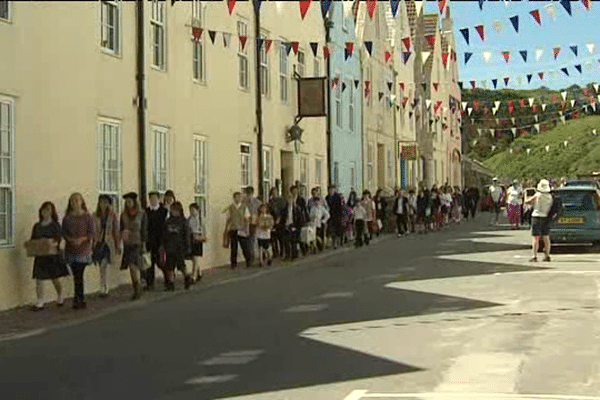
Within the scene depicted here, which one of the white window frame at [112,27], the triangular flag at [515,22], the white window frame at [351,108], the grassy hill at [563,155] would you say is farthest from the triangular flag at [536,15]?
the grassy hill at [563,155]

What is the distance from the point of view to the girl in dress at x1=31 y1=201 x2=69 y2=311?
14.5 meters

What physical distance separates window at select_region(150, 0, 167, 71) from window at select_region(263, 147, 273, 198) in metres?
6.80

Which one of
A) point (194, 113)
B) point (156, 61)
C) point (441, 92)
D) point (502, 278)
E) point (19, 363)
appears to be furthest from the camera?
point (441, 92)

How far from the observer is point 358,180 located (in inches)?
1517

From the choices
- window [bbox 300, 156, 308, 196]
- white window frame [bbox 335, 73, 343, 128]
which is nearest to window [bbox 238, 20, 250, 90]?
window [bbox 300, 156, 308, 196]

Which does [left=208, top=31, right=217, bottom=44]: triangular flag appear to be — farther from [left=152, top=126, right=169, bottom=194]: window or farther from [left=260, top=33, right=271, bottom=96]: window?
[left=260, top=33, right=271, bottom=96]: window

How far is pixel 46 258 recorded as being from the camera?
572 inches

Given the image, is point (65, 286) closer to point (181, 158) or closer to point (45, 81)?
point (45, 81)

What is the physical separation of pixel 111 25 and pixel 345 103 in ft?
62.5

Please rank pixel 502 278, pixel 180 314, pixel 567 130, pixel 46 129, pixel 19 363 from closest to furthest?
pixel 19 363, pixel 180 314, pixel 46 129, pixel 502 278, pixel 567 130

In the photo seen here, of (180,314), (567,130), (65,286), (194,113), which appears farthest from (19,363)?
(567,130)

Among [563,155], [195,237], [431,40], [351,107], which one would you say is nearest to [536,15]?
Result: [195,237]

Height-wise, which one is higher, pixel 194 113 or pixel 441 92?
pixel 441 92

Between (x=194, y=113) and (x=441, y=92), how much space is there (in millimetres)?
45354
